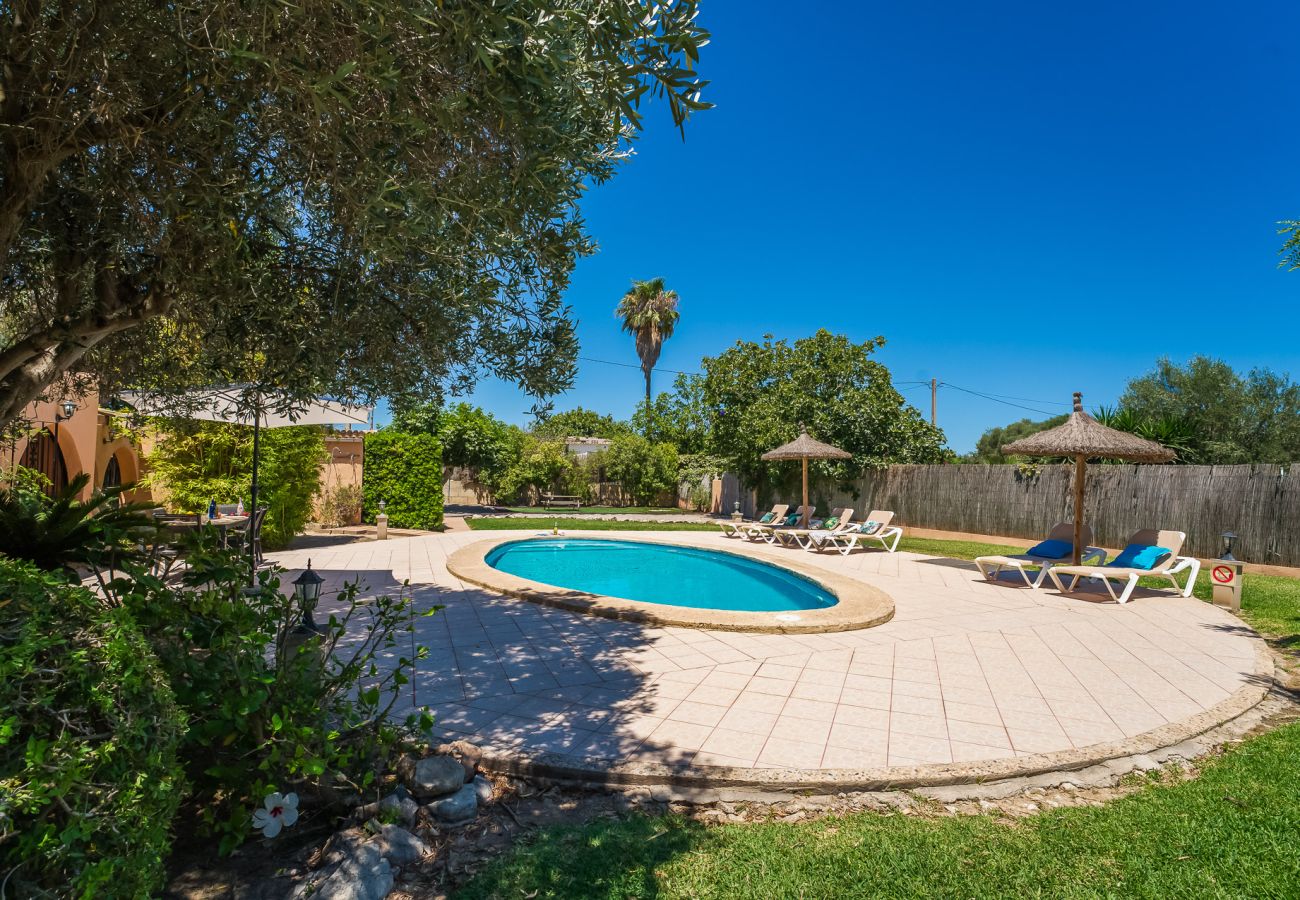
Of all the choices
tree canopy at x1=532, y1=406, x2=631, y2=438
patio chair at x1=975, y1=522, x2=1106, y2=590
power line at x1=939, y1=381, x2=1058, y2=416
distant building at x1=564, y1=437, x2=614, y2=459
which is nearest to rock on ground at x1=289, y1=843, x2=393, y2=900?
patio chair at x1=975, y1=522, x2=1106, y2=590

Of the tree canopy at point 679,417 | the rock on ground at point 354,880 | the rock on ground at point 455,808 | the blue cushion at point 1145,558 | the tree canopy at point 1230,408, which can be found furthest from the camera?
the tree canopy at point 679,417

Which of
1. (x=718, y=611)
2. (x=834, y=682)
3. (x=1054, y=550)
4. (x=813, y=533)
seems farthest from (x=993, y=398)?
(x=834, y=682)

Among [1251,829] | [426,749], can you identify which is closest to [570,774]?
[426,749]

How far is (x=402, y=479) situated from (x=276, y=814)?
47.8 feet

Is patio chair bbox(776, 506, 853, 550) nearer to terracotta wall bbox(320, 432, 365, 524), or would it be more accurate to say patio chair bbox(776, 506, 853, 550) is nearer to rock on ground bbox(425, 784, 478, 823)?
terracotta wall bbox(320, 432, 365, 524)

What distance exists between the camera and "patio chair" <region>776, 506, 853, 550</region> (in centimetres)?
1344

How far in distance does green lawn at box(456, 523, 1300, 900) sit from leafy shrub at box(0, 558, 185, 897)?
1.13 metres

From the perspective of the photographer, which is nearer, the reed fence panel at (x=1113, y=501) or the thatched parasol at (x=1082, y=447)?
the thatched parasol at (x=1082, y=447)

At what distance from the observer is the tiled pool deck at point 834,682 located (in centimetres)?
367

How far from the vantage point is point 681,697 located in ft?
14.4

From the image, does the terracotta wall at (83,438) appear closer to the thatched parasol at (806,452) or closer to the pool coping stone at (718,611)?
the pool coping stone at (718,611)

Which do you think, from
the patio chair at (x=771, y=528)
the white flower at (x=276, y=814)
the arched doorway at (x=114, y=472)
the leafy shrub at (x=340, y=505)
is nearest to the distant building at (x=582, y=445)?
the leafy shrub at (x=340, y=505)

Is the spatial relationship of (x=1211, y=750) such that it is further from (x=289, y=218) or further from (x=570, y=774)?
(x=289, y=218)

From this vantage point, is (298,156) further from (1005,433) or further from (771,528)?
(1005,433)
